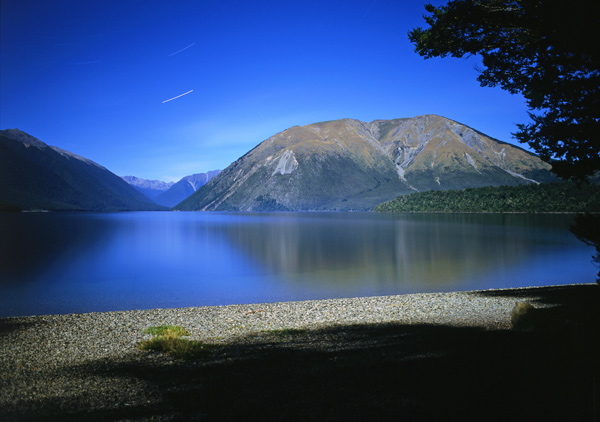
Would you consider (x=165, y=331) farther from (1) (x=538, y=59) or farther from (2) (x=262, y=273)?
(2) (x=262, y=273)

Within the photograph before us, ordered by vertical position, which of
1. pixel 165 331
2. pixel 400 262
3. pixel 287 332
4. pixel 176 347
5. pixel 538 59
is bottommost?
pixel 400 262

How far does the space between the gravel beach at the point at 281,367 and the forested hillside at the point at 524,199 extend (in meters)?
131

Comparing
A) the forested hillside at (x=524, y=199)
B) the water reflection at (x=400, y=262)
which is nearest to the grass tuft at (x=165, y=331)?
the water reflection at (x=400, y=262)

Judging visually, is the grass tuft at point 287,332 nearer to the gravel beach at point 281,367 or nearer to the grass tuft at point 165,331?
the gravel beach at point 281,367

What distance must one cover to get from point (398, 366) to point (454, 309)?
826cm

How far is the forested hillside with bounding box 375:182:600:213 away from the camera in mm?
124375

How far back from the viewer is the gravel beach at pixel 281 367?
18.8 feet

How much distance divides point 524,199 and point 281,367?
156947 millimetres

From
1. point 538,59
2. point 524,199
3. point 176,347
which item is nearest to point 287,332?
point 176,347

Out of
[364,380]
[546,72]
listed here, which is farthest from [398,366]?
[546,72]

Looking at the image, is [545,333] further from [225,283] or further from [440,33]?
[225,283]

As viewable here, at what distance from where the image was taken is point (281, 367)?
309 inches

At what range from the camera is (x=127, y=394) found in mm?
6637

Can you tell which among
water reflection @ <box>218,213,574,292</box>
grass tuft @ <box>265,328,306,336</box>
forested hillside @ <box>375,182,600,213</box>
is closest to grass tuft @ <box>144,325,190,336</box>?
grass tuft @ <box>265,328,306,336</box>
